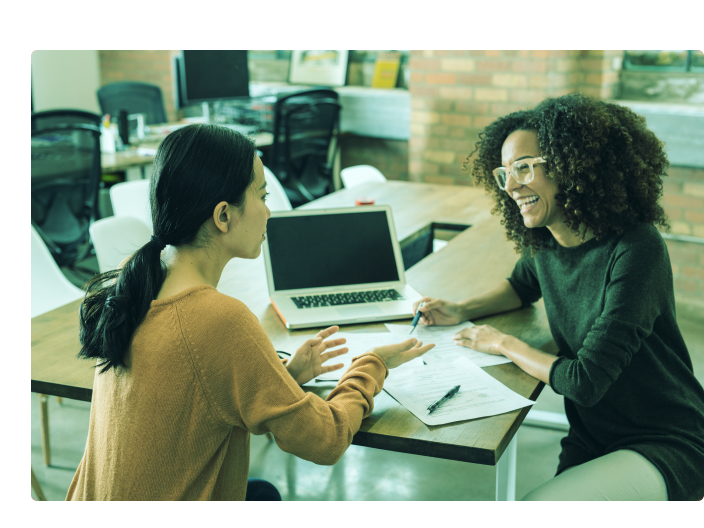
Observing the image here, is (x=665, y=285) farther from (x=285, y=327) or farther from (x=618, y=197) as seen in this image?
(x=285, y=327)

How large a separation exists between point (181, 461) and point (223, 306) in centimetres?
25

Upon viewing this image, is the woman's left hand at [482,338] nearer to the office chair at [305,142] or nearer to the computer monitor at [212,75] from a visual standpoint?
the office chair at [305,142]

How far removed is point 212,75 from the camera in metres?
4.98

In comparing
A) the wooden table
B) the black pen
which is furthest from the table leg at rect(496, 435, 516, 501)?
the black pen

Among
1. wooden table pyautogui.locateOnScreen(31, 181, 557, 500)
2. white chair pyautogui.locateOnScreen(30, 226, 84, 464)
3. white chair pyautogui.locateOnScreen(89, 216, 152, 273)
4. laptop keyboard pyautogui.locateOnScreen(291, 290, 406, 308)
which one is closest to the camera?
wooden table pyautogui.locateOnScreen(31, 181, 557, 500)

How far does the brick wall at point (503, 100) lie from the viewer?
367 cm

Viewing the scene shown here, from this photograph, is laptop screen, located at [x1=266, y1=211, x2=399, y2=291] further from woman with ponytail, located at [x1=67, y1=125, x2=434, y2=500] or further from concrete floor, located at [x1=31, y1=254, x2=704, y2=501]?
concrete floor, located at [x1=31, y1=254, x2=704, y2=501]

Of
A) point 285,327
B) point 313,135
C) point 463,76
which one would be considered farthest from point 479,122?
point 285,327

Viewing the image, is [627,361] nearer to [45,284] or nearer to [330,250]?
[330,250]

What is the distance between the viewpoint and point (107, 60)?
21.4 feet

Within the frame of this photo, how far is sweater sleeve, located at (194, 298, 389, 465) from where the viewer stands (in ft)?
3.28

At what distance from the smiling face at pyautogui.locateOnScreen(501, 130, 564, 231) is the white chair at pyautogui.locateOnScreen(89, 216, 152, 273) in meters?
1.22

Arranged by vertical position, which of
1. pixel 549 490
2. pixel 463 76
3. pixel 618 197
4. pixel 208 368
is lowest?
pixel 549 490

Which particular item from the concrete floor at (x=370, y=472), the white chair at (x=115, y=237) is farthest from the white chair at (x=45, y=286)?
the white chair at (x=115, y=237)
